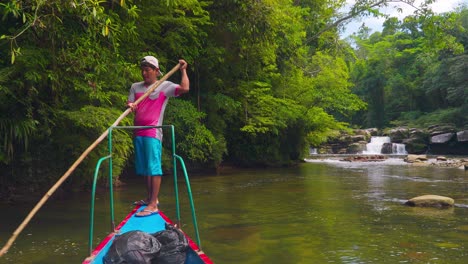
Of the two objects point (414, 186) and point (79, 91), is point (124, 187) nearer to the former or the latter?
point (79, 91)

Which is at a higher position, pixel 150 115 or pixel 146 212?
pixel 150 115

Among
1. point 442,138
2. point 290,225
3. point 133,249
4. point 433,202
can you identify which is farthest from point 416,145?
point 133,249

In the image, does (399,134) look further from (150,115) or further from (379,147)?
(150,115)

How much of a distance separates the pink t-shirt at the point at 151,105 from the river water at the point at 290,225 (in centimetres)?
198

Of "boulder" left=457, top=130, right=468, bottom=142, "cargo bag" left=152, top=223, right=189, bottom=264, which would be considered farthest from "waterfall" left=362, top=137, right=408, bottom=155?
"cargo bag" left=152, top=223, right=189, bottom=264

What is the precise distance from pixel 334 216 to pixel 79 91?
5.68m

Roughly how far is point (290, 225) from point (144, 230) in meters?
4.03

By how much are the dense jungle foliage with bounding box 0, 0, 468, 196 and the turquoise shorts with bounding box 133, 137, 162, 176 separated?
1469mm

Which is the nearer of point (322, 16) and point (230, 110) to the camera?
point (230, 110)

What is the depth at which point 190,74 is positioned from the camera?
701 inches

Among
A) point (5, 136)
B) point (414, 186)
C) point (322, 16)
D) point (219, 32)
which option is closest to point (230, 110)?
point (219, 32)

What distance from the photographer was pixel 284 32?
17000 millimetres

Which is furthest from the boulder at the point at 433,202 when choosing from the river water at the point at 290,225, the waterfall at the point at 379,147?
the waterfall at the point at 379,147

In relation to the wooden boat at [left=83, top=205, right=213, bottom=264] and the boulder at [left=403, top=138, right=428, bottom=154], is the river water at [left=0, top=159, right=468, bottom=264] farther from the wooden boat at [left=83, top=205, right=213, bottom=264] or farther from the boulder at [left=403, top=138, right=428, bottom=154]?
the boulder at [left=403, top=138, right=428, bottom=154]
